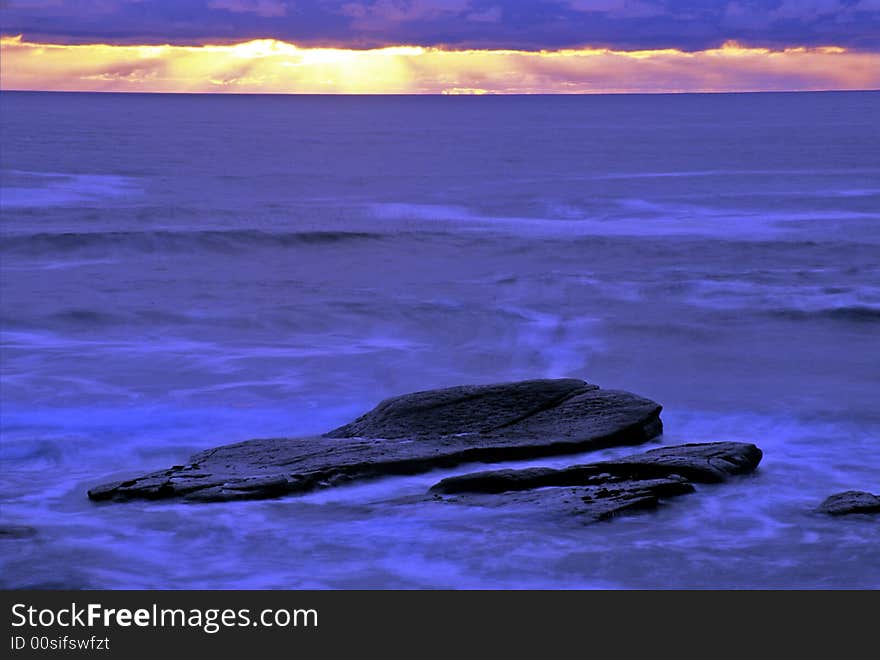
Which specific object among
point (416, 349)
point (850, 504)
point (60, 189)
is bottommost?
point (416, 349)

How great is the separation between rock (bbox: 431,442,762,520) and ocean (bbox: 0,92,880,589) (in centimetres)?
19

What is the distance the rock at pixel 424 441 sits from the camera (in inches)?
362

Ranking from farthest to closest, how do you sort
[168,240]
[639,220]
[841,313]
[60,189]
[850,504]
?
[60,189] → [639,220] → [168,240] → [841,313] → [850,504]

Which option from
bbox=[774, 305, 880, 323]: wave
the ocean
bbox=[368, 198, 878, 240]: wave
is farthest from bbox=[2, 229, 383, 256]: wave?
bbox=[774, 305, 880, 323]: wave

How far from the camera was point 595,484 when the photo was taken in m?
8.93

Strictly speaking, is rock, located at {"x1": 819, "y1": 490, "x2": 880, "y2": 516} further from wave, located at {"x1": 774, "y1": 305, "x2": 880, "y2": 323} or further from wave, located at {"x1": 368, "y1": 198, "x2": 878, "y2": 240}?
wave, located at {"x1": 368, "y1": 198, "x2": 878, "y2": 240}

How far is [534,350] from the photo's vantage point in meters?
17.1

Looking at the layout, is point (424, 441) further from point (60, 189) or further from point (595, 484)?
point (60, 189)

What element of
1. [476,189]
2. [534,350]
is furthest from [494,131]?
[534,350]

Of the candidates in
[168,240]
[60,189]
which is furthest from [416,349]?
[60,189]

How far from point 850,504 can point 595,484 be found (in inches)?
77.2

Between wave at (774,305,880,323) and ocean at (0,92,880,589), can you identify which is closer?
ocean at (0,92,880,589)

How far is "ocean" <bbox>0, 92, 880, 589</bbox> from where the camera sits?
7977 mm

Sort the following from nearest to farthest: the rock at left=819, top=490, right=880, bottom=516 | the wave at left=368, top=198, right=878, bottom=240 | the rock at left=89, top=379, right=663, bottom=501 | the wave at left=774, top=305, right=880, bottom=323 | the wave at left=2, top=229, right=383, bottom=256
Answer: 1. the rock at left=819, top=490, right=880, bottom=516
2. the rock at left=89, top=379, right=663, bottom=501
3. the wave at left=774, top=305, right=880, bottom=323
4. the wave at left=2, top=229, right=383, bottom=256
5. the wave at left=368, top=198, right=878, bottom=240
